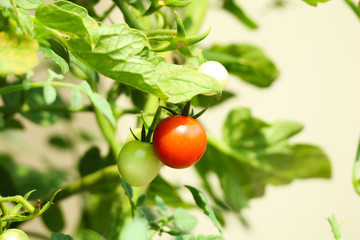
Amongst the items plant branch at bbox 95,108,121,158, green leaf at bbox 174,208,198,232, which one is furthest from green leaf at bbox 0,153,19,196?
green leaf at bbox 174,208,198,232

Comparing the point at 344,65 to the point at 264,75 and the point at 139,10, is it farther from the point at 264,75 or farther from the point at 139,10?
the point at 139,10

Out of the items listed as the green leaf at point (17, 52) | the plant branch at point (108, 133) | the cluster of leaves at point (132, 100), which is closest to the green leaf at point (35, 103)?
the cluster of leaves at point (132, 100)

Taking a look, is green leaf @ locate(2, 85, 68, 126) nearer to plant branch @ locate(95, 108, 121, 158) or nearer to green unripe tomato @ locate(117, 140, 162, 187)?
plant branch @ locate(95, 108, 121, 158)

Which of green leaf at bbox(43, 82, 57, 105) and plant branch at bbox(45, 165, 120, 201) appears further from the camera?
plant branch at bbox(45, 165, 120, 201)

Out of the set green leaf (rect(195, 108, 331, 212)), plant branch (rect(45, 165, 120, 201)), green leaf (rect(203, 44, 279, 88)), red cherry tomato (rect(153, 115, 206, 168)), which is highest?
red cherry tomato (rect(153, 115, 206, 168))

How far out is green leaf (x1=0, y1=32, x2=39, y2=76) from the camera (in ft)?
0.76

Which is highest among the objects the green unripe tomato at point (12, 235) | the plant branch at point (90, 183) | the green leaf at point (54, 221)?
the green unripe tomato at point (12, 235)

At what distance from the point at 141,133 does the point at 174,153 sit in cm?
4

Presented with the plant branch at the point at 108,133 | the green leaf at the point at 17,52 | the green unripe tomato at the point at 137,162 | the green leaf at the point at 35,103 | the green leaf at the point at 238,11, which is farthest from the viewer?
the green leaf at the point at 238,11

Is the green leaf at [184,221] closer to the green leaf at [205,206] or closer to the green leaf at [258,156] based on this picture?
the green leaf at [205,206]

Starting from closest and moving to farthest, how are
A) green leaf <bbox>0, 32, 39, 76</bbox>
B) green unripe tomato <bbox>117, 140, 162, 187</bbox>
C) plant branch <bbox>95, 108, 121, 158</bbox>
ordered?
green leaf <bbox>0, 32, 39, 76</bbox>
green unripe tomato <bbox>117, 140, 162, 187</bbox>
plant branch <bbox>95, 108, 121, 158</bbox>

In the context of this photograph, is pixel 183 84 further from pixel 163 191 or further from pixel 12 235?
pixel 163 191

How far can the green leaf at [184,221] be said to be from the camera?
0.40 meters

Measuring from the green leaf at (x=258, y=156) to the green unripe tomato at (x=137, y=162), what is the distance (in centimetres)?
32
